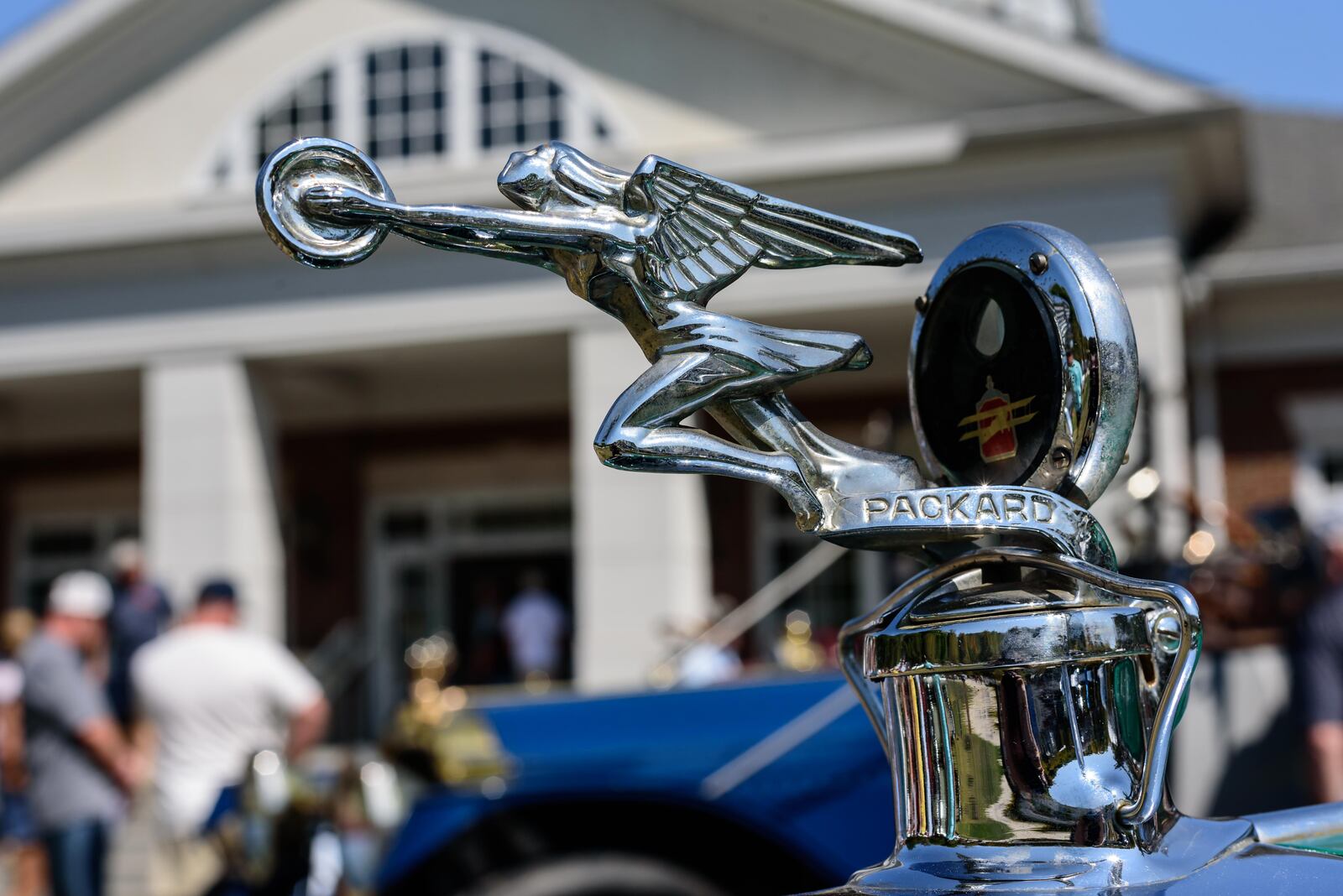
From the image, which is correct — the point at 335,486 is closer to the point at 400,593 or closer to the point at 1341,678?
the point at 400,593

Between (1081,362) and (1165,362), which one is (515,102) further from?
(1081,362)

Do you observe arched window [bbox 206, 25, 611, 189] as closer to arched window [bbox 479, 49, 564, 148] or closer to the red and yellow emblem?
arched window [bbox 479, 49, 564, 148]

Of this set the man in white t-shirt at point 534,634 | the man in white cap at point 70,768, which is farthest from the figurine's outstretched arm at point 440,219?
the man in white t-shirt at point 534,634

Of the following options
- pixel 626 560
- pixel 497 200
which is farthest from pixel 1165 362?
pixel 497 200

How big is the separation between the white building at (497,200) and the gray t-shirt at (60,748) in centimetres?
676

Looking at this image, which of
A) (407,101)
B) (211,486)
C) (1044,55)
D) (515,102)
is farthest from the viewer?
(407,101)

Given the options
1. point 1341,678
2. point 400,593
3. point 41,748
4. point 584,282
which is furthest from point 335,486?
point 584,282

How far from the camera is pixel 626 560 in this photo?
12.4m

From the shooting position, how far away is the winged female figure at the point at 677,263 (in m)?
0.66

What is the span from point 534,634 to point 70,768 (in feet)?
29.2

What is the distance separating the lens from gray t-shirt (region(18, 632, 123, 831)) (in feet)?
18.6

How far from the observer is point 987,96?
12.5 metres

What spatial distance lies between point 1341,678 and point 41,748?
14.2ft

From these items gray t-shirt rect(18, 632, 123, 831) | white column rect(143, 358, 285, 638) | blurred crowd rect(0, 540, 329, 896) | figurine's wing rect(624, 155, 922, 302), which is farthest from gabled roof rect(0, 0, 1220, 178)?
figurine's wing rect(624, 155, 922, 302)
